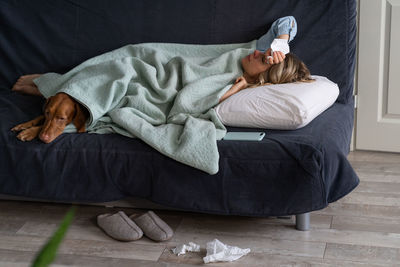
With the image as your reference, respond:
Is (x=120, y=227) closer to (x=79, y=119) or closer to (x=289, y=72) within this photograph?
(x=79, y=119)

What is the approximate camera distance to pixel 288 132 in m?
1.92

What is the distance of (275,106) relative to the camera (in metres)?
1.92

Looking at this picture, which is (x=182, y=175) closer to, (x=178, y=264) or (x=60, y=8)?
(x=178, y=264)

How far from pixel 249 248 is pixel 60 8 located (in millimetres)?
1571

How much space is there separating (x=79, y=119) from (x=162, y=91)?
36cm

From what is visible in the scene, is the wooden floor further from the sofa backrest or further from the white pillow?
the sofa backrest

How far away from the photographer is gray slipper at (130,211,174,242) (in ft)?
6.12

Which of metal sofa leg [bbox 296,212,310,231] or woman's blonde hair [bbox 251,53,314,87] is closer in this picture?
metal sofa leg [bbox 296,212,310,231]

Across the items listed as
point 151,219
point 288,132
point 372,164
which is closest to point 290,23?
point 288,132

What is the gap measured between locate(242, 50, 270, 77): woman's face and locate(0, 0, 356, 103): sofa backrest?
23 centimetres

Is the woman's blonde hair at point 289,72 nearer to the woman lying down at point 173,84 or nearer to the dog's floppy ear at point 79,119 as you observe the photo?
the woman lying down at point 173,84

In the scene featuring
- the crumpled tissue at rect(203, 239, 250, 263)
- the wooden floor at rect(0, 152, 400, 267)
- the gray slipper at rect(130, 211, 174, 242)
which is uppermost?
the gray slipper at rect(130, 211, 174, 242)

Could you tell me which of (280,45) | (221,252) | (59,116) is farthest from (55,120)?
(280,45)

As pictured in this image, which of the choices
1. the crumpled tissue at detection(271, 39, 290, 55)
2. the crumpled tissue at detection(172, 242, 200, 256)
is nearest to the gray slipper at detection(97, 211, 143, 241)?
the crumpled tissue at detection(172, 242, 200, 256)
